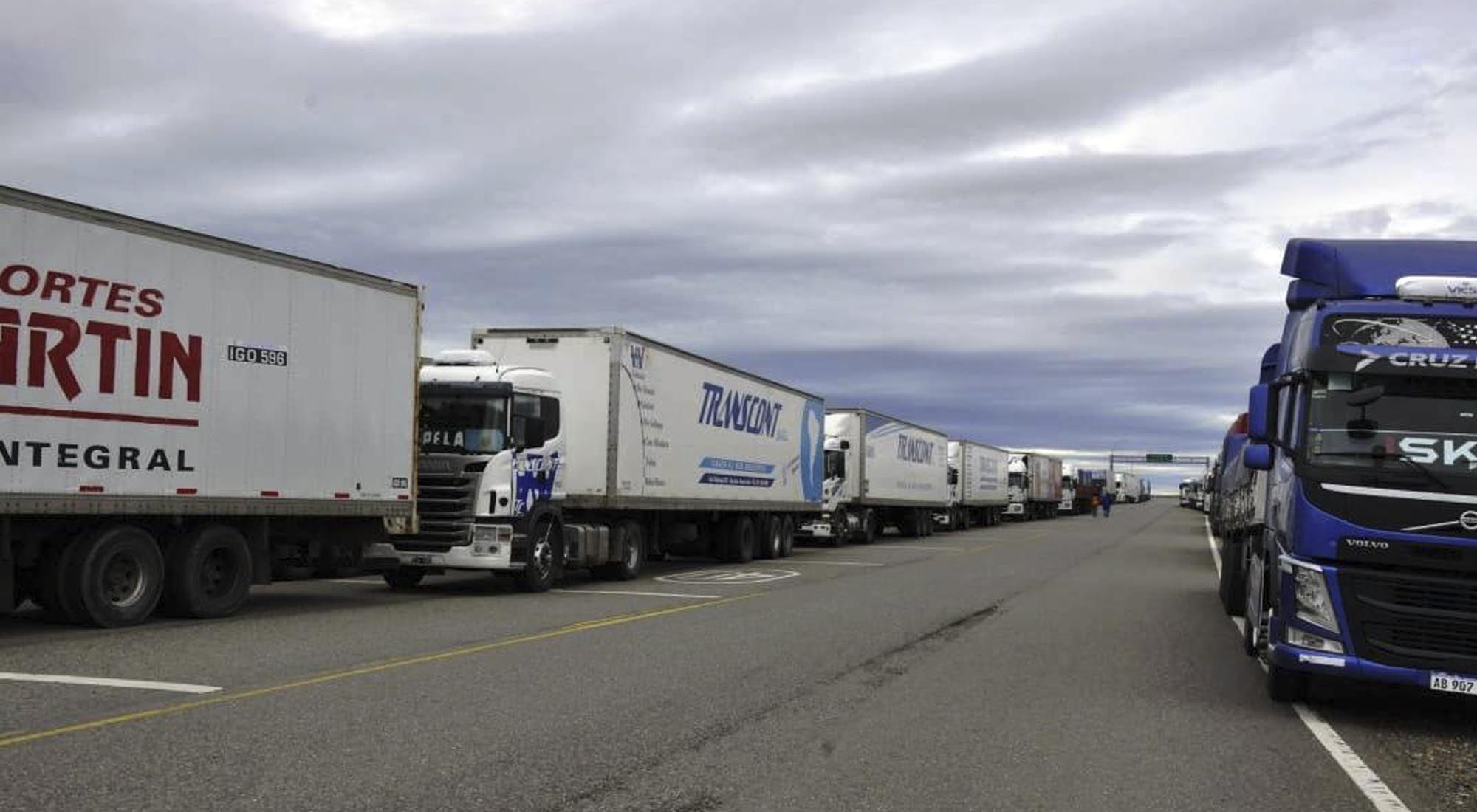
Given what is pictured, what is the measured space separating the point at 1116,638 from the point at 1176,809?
750 centimetres

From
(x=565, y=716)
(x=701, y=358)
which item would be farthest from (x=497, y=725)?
(x=701, y=358)

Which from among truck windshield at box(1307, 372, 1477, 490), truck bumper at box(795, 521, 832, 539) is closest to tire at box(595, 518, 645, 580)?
truck windshield at box(1307, 372, 1477, 490)

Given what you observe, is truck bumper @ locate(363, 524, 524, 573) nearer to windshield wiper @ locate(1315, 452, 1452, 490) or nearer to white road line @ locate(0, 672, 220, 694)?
white road line @ locate(0, 672, 220, 694)

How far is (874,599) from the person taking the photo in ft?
55.2

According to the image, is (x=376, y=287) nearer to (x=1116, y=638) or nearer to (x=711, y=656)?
(x=711, y=656)

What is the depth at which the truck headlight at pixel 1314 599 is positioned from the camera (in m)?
8.30

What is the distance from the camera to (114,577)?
12.1 meters

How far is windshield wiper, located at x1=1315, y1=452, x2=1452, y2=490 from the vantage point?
8219mm

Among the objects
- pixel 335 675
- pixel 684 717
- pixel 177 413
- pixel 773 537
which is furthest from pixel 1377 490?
pixel 773 537

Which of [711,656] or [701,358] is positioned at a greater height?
[701,358]

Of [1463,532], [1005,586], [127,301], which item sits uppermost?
[127,301]

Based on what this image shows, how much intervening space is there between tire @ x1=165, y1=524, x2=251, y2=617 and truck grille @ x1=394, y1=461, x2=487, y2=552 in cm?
297

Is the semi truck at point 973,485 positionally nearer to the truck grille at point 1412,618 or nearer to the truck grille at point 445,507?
the truck grille at point 445,507

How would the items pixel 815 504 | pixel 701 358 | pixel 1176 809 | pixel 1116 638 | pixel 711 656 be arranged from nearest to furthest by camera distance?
pixel 1176 809 → pixel 711 656 → pixel 1116 638 → pixel 701 358 → pixel 815 504
